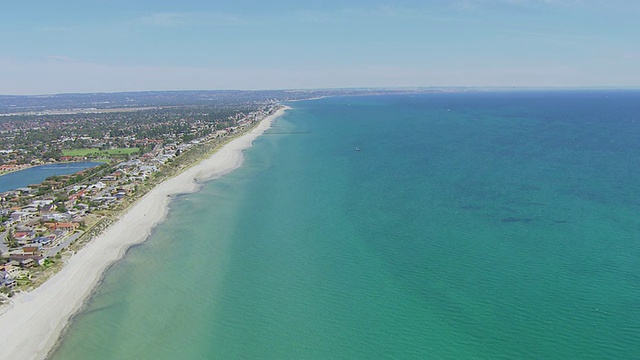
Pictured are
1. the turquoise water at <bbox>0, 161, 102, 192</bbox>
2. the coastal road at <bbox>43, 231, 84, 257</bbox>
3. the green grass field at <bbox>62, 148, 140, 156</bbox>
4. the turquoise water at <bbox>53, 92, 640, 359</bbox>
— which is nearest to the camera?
Result: the turquoise water at <bbox>53, 92, 640, 359</bbox>

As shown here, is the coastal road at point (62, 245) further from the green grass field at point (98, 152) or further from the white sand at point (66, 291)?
the green grass field at point (98, 152)

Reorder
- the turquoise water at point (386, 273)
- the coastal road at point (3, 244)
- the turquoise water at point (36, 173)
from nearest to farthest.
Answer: the turquoise water at point (386, 273), the coastal road at point (3, 244), the turquoise water at point (36, 173)

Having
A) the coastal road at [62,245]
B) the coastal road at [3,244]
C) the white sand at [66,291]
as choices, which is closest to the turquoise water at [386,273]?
the white sand at [66,291]

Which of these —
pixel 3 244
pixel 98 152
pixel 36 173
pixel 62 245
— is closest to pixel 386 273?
pixel 62 245

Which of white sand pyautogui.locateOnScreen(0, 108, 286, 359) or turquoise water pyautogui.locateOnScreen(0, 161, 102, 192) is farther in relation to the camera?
turquoise water pyautogui.locateOnScreen(0, 161, 102, 192)

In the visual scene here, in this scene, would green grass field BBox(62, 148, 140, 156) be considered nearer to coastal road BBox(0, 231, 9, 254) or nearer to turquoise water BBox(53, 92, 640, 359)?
turquoise water BBox(53, 92, 640, 359)

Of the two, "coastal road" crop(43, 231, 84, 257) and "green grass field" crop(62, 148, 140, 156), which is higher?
"green grass field" crop(62, 148, 140, 156)

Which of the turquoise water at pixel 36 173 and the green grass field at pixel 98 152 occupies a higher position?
the green grass field at pixel 98 152

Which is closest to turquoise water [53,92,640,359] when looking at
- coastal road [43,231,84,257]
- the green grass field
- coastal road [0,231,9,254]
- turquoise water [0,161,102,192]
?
coastal road [43,231,84,257]
